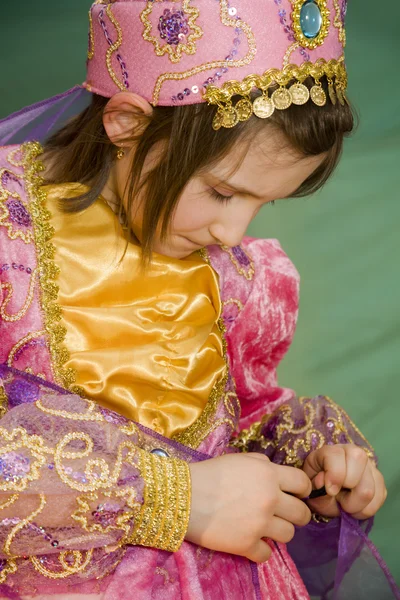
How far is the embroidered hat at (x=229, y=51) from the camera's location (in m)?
0.81

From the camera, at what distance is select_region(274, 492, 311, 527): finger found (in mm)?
870

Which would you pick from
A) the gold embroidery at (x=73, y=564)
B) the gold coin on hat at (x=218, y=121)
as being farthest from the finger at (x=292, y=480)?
the gold coin on hat at (x=218, y=121)

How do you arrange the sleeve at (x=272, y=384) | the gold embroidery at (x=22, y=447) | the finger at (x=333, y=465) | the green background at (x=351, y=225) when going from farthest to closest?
the green background at (x=351, y=225) < the sleeve at (x=272, y=384) < the finger at (x=333, y=465) < the gold embroidery at (x=22, y=447)

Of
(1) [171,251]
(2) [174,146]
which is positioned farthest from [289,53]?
(1) [171,251]

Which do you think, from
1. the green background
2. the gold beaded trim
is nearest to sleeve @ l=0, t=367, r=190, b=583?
the gold beaded trim

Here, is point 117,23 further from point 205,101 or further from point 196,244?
point 196,244

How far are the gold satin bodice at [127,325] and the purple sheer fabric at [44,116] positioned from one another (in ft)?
0.43

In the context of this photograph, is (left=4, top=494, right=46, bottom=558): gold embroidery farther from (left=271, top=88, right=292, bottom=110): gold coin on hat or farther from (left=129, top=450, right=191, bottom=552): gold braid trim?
(left=271, top=88, right=292, bottom=110): gold coin on hat

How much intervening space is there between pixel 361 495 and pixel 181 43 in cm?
52

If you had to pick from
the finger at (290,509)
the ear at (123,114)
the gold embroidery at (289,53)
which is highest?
the gold embroidery at (289,53)

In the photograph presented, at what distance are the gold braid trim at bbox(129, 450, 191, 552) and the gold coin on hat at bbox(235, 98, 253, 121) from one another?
331mm

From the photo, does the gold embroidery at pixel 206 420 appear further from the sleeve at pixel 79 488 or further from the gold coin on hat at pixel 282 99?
the gold coin on hat at pixel 282 99

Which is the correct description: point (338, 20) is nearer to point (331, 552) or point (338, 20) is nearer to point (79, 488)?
point (79, 488)

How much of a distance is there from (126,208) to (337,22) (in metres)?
0.29
